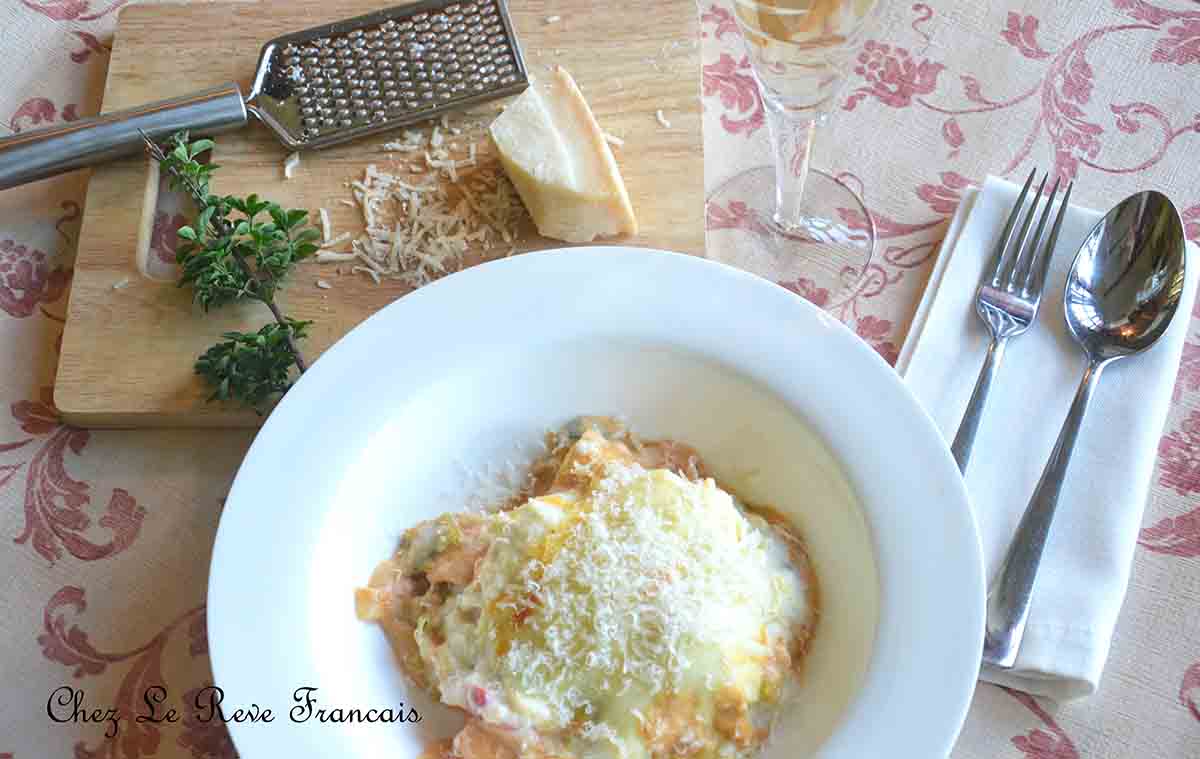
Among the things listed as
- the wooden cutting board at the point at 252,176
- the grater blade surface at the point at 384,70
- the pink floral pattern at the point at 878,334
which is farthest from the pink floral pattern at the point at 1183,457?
the grater blade surface at the point at 384,70

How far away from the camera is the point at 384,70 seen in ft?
6.75

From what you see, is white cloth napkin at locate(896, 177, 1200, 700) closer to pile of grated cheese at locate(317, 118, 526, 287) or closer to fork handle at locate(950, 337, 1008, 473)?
fork handle at locate(950, 337, 1008, 473)

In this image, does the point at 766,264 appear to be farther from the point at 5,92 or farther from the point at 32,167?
the point at 5,92

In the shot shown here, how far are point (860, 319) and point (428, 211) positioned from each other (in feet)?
2.62

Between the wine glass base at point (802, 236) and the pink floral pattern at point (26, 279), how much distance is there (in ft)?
4.01

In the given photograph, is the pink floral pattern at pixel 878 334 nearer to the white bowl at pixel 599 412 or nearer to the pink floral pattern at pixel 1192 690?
the white bowl at pixel 599 412

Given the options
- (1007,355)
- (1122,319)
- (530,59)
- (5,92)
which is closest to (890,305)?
(1007,355)

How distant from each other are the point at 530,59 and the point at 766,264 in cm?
64

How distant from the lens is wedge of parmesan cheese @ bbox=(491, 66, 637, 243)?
6.09 ft

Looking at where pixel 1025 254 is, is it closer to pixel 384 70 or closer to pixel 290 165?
pixel 384 70

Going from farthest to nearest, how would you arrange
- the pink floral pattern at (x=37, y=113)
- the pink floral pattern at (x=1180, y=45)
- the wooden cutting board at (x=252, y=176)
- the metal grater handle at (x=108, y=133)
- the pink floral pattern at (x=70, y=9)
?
the pink floral pattern at (x=70, y=9), the pink floral pattern at (x=37, y=113), the pink floral pattern at (x=1180, y=45), the metal grater handle at (x=108, y=133), the wooden cutting board at (x=252, y=176)

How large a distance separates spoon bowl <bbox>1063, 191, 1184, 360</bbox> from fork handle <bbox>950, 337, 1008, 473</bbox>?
14cm

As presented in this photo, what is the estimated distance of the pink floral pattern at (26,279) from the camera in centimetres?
199

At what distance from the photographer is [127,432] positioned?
1.84m
